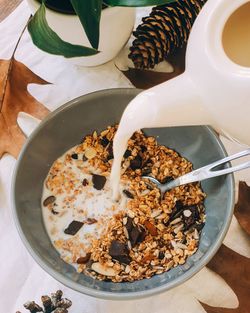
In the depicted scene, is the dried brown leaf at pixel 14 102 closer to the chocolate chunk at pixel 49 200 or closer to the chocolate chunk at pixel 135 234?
the chocolate chunk at pixel 49 200

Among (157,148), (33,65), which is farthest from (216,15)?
(33,65)

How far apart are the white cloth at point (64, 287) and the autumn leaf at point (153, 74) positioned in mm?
12

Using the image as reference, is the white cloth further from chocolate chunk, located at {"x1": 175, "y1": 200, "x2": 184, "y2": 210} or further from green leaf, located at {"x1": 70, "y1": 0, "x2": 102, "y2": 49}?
green leaf, located at {"x1": 70, "y1": 0, "x2": 102, "y2": 49}

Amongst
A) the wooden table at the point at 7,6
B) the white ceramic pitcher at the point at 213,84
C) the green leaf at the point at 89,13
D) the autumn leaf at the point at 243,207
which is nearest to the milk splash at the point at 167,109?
the white ceramic pitcher at the point at 213,84

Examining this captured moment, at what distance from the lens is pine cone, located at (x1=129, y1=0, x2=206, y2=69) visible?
76 centimetres

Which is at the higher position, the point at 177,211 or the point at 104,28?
the point at 104,28

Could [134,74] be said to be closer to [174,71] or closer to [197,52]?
[174,71]

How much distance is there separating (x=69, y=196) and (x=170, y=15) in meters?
0.28

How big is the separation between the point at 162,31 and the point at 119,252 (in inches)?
12.2

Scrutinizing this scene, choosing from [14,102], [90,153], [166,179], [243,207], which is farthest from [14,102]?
[243,207]

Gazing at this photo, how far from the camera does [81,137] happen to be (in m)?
0.75

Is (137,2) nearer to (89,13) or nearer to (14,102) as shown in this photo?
(89,13)

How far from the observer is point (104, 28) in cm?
71

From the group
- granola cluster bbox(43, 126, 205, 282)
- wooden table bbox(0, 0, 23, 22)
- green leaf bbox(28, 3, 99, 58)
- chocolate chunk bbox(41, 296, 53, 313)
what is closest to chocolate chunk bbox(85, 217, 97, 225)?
granola cluster bbox(43, 126, 205, 282)
